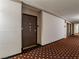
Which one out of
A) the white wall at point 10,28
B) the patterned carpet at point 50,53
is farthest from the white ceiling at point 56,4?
the patterned carpet at point 50,53

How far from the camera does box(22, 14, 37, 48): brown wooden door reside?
6.41 metres

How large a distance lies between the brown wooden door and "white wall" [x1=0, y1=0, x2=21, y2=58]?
4.42 feet

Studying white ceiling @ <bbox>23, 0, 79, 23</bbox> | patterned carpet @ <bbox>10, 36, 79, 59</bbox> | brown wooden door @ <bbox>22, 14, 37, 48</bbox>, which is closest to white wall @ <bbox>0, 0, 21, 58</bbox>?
patterned carpet @ <bbox>10, 36, 79, 59</bbox>

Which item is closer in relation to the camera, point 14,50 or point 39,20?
point 14,50

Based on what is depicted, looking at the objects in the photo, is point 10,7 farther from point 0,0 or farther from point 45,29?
point 45,29

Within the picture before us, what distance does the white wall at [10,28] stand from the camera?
418cm

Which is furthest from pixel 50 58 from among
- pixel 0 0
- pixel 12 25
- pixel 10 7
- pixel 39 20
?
pixel 39 20

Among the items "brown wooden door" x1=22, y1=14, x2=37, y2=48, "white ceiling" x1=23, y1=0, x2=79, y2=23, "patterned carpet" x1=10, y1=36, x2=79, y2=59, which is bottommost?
"patterned carpet" x1=10, y1=36, x2=79, y2=59

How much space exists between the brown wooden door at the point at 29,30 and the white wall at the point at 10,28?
1.35 m

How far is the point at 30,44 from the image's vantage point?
7.08m

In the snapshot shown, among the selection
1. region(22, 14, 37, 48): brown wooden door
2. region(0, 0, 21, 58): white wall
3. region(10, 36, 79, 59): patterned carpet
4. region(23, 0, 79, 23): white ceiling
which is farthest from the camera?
region(22, 14, 37, 48): brown wooden door

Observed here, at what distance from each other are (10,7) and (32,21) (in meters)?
2.80

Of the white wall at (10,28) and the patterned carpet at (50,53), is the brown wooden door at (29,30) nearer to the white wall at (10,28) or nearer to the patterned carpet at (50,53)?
the patterned carpet at (50,53)

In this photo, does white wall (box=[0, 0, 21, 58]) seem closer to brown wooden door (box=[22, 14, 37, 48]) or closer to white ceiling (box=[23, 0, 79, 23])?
white ceiling (box=[23, 0, 79, 23])
